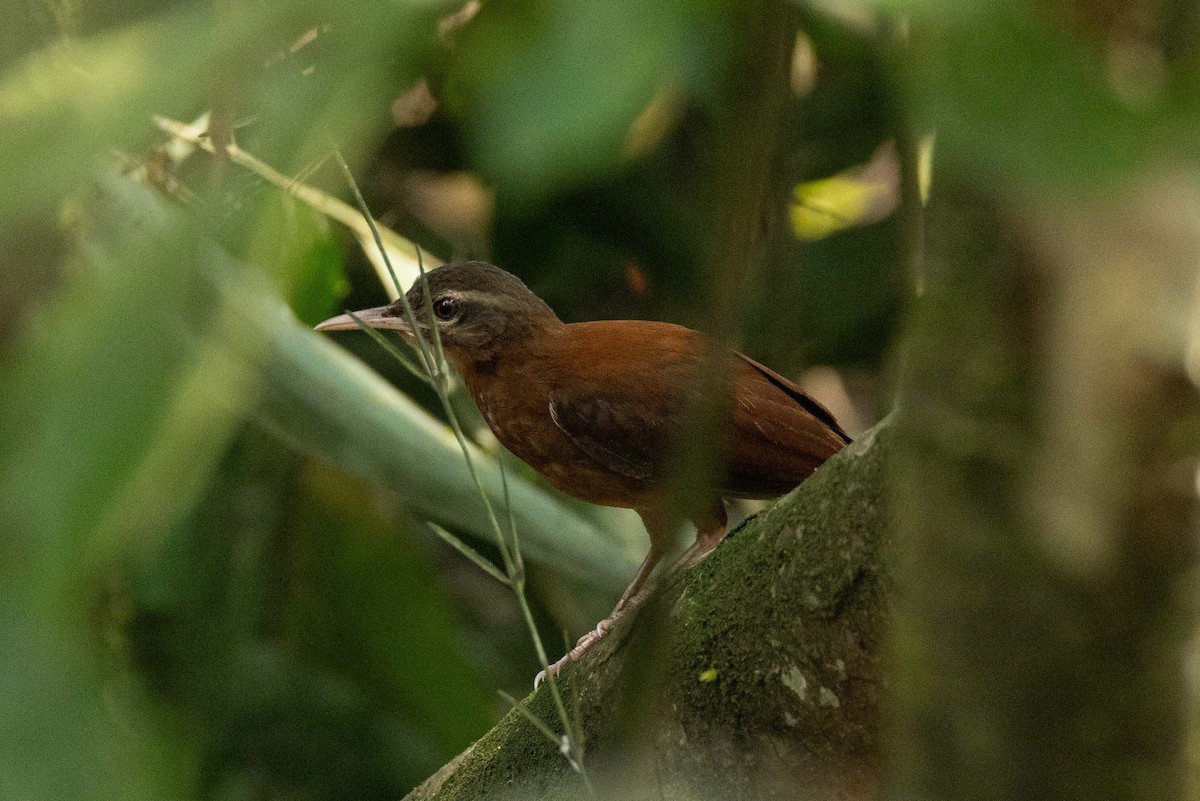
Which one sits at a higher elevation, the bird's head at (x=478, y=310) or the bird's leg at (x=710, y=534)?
the bird's head at (x=478, y=310)

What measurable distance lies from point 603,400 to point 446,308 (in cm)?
60

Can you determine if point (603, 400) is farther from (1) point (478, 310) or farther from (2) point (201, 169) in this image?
(2) point (201, 169)

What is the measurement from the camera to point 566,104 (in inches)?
27.8

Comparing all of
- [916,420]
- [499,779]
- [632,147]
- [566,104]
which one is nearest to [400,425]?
[499,779]

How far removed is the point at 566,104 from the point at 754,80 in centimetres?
22

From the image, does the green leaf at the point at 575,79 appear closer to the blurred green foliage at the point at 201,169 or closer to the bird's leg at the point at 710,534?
the blurred green foliage at the point at 201,169

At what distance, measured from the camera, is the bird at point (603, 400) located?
3.68m

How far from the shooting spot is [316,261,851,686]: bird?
3.68 meters

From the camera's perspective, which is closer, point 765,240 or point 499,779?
point 499,779

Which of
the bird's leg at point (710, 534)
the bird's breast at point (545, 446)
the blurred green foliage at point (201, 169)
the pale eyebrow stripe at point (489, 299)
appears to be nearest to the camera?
the blurred green foliage at point (201, 169)

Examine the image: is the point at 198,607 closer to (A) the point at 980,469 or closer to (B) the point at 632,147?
(B) the point at 632,147

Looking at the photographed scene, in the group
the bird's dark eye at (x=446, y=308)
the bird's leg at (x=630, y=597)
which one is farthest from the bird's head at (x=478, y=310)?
the bird's leg at (x=630, y=597)

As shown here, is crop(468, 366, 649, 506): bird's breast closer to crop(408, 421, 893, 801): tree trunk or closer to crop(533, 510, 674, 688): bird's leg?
crop(533, 510, 674, 688): bird's leg

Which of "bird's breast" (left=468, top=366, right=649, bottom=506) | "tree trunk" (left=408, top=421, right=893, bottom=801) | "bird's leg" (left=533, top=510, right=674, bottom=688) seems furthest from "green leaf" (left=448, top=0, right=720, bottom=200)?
"bird's breast" (left=468, top=366, right=649, bottom=506)
